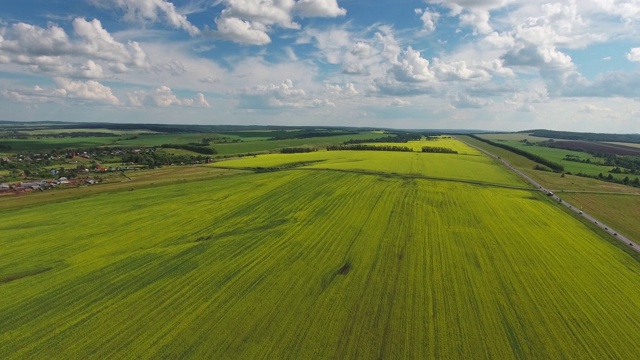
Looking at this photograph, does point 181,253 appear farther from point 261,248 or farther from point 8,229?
point 8,229

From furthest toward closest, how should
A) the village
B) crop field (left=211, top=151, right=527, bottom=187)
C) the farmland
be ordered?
crop field (left=211, top=151, right=527, bottom=187), the village, the farmland

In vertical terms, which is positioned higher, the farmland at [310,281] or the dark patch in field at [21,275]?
the farmland at [310,281]

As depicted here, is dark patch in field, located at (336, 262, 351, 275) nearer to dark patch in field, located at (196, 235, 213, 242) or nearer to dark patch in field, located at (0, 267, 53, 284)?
dark patch in field, located at (196, 235, 213, 242)

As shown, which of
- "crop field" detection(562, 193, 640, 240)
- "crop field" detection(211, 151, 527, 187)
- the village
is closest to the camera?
"crop field" detection(562, 193, 640, 240)

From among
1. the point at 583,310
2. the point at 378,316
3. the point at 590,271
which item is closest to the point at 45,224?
the point at 378,316

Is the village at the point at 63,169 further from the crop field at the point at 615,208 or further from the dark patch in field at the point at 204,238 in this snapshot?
the crop field at the point at 615,208

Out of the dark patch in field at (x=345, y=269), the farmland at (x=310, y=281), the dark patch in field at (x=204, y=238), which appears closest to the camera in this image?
the farmland at (x=310, y=281)

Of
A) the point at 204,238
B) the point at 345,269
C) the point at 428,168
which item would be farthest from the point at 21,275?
the point at 428,168

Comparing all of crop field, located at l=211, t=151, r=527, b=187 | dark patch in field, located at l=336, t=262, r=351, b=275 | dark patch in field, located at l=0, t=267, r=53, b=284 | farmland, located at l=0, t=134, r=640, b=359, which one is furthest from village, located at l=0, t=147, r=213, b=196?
dark patch in field, located at l=336, t=262, r=351, b=275

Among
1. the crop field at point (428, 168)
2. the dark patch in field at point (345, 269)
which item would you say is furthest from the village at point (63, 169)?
the dark patch in field at point (345, 269)
